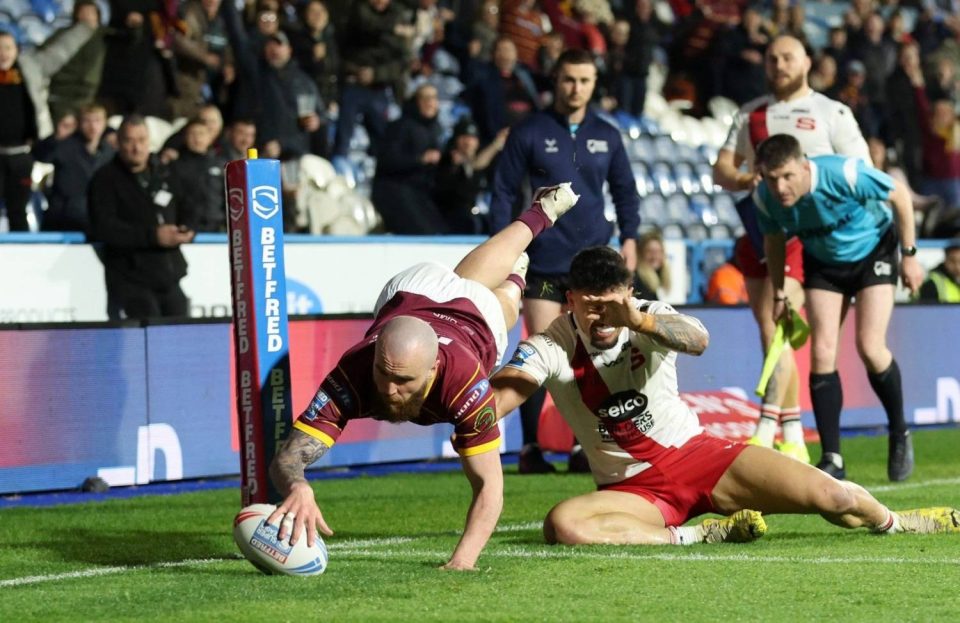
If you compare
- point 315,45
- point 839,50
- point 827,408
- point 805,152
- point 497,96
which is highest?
point 839,50

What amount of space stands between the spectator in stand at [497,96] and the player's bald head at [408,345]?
12.0 m

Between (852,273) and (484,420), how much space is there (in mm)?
4514

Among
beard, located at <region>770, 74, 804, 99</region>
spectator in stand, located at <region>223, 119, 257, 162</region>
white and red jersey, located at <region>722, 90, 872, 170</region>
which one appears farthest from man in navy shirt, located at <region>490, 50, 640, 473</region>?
spectator in stand, located at <region>223, 119, 257, 162</region>

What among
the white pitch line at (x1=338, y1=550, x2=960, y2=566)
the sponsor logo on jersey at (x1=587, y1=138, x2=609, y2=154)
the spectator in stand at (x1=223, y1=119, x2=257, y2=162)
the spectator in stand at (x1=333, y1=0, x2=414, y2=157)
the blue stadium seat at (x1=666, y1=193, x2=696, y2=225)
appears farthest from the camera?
the blue stadium seat at (x1=666, y1=193, x2=696, y2=225)

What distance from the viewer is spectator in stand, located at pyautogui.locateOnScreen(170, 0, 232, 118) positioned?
52.7ft

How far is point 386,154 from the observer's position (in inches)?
644

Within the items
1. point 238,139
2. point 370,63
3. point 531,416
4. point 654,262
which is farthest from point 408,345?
point 370,63

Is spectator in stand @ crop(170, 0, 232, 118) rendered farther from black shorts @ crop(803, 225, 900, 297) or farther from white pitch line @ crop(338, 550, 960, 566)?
white pitch line @ crop(338, 550, 960, 566)

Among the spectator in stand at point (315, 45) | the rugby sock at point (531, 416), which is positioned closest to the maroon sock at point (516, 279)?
the rugby sock at point (531, 416)

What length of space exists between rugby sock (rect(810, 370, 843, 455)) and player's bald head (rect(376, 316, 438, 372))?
467cm

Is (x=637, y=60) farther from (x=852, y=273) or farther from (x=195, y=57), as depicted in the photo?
(x=852, y=273)

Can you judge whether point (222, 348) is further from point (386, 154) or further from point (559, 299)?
point (386, 154)

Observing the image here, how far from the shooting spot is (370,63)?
17.8m

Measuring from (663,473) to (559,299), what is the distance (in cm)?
366
